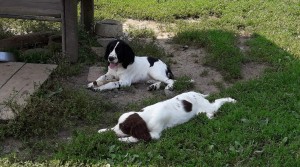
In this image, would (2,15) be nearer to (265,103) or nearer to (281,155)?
(265,103)

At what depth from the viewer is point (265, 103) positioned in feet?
17.9

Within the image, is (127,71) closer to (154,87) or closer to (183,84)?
(154,87)

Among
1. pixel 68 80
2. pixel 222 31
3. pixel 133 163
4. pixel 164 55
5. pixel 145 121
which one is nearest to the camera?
pixel 133 163

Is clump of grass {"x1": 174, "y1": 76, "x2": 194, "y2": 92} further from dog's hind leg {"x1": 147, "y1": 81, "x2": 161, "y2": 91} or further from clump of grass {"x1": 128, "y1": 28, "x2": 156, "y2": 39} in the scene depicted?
clump of grass {"x1": 128, "y1": 28, "x2": 156, "y2": 39}

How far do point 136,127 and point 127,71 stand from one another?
1.88m

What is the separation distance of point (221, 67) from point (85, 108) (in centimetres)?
258

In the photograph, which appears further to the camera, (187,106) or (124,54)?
(124,54)

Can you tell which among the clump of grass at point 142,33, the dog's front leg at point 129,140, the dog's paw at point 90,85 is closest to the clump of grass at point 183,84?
the dog's paw at point 90,85

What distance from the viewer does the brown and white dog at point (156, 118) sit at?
14.9ft

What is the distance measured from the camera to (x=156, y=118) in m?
4.62

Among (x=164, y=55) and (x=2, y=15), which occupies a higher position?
(x=2, y=15)

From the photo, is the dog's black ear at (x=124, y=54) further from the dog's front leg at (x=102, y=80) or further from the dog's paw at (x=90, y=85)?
the dog's paw at (x=90, y=85)

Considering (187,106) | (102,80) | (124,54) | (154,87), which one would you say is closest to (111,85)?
(102,80)

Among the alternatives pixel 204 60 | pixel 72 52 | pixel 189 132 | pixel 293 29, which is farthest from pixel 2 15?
pixel 293 29
